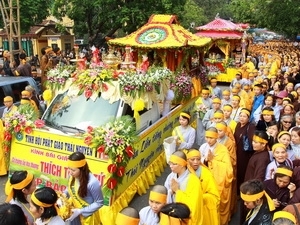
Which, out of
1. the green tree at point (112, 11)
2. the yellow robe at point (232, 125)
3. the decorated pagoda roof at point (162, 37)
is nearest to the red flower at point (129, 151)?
the yellow robe at point (232, 125)

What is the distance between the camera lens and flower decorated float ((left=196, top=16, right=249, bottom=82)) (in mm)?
21062

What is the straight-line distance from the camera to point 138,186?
668 cm

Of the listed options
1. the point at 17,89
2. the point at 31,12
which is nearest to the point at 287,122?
the point at 17,89

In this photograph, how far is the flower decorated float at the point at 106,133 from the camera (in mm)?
5629

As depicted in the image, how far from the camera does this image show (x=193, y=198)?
4.25 m

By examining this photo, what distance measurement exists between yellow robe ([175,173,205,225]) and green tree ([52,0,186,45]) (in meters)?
16.3

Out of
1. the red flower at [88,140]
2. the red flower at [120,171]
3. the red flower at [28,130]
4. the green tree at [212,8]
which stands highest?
the red flower at [88,140]

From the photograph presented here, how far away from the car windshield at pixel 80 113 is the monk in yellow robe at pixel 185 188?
2.26 metres

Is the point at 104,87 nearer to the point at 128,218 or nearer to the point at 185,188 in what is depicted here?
the point at 185,188

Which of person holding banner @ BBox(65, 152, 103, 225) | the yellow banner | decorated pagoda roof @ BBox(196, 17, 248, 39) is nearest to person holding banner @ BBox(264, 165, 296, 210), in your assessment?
person holding banner @ BBox(65, 152, 103, 225)

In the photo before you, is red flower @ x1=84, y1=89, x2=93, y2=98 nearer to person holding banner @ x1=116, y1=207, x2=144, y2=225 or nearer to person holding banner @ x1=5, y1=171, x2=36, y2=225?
person holding banner @ x1=5, y1=171, x2=36, y2=225

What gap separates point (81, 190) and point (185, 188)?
1.15m

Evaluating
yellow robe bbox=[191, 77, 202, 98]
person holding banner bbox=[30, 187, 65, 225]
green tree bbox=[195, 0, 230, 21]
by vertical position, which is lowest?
green tree bbox=[195, 0, 230, 21]

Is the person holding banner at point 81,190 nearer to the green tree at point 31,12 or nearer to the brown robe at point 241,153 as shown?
the brown robe at point 241,153
